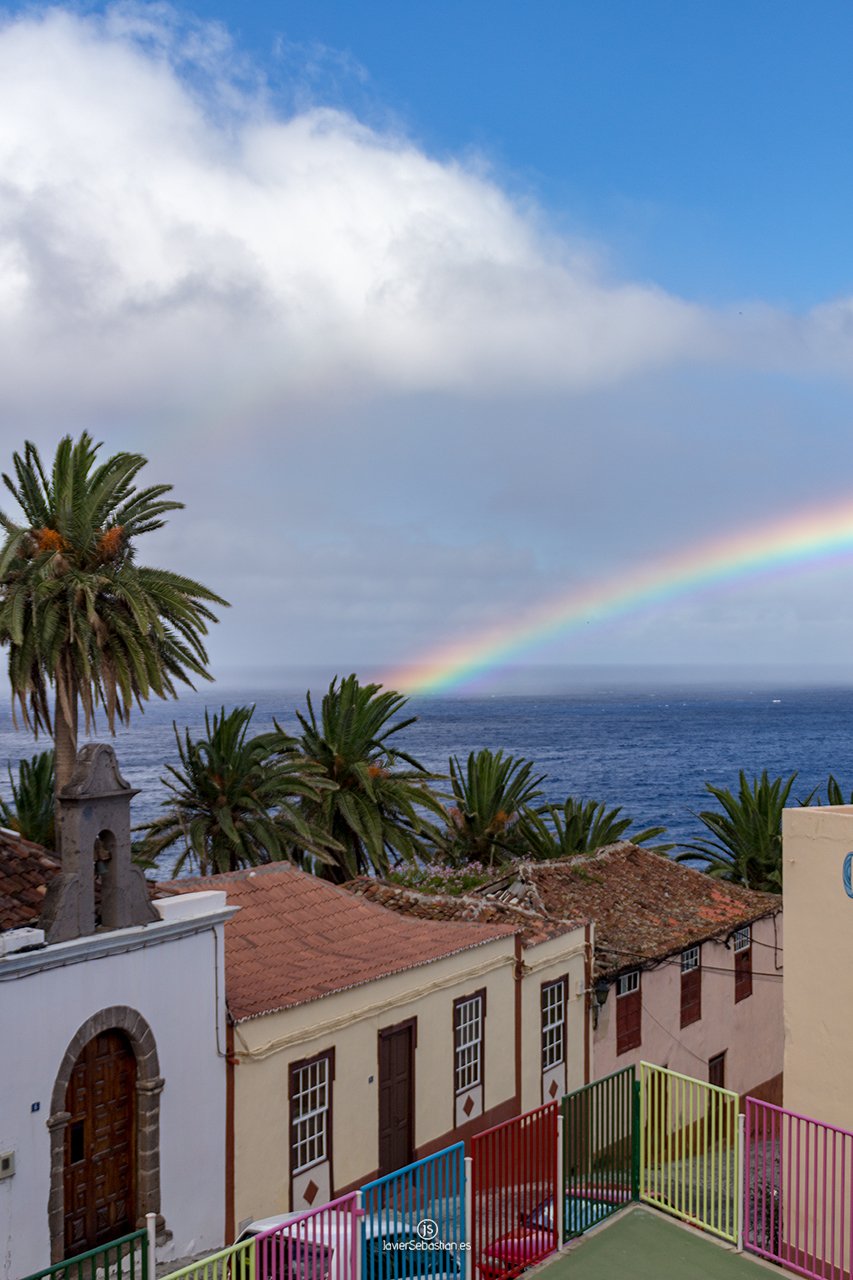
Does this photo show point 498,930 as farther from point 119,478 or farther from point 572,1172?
point 119,478

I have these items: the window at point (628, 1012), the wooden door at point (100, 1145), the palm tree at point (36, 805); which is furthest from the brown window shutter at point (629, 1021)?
the palm tree at point (36, 805)

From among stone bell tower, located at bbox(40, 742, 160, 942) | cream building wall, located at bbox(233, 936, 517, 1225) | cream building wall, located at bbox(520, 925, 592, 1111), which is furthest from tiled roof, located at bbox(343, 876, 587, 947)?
stone bell tower, located at bbox(40, 742, 160, 942)

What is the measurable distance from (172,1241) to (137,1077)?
2377 mm

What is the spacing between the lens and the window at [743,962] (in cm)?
2966

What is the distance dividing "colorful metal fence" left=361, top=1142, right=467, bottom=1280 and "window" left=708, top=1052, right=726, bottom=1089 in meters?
17.9

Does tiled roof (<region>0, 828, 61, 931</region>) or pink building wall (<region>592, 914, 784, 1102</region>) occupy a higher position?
tiled roof (<region>0, 828, 61, 931</region>)

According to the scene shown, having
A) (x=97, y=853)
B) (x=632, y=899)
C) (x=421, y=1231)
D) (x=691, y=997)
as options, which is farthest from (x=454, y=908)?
(x=421, y=1231)

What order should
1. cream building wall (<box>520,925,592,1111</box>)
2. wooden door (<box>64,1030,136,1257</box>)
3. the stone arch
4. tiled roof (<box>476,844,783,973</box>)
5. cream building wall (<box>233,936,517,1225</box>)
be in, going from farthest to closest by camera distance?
tiled roof (<box>476,844,783,973</box>) < cream building wall (<box>520,925,592,1111</box>) < cream building wall (<box>233,936,517,1225</box>) < the stone arch < wooden door (<box>64,1030,136,1257</box>)

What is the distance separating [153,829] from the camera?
104 feet

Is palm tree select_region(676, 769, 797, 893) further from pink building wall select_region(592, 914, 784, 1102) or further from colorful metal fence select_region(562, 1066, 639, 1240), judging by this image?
colorful metal fence select_region(562, 1066, 639, 1240)

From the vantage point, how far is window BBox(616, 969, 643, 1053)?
2564 centimetres

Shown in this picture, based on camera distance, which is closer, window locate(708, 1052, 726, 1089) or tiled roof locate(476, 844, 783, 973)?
tiled roof locate(476, 844, 783, 973)

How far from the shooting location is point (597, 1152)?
46.8ft

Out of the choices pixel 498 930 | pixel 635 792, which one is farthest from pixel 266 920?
pixel 635 792
